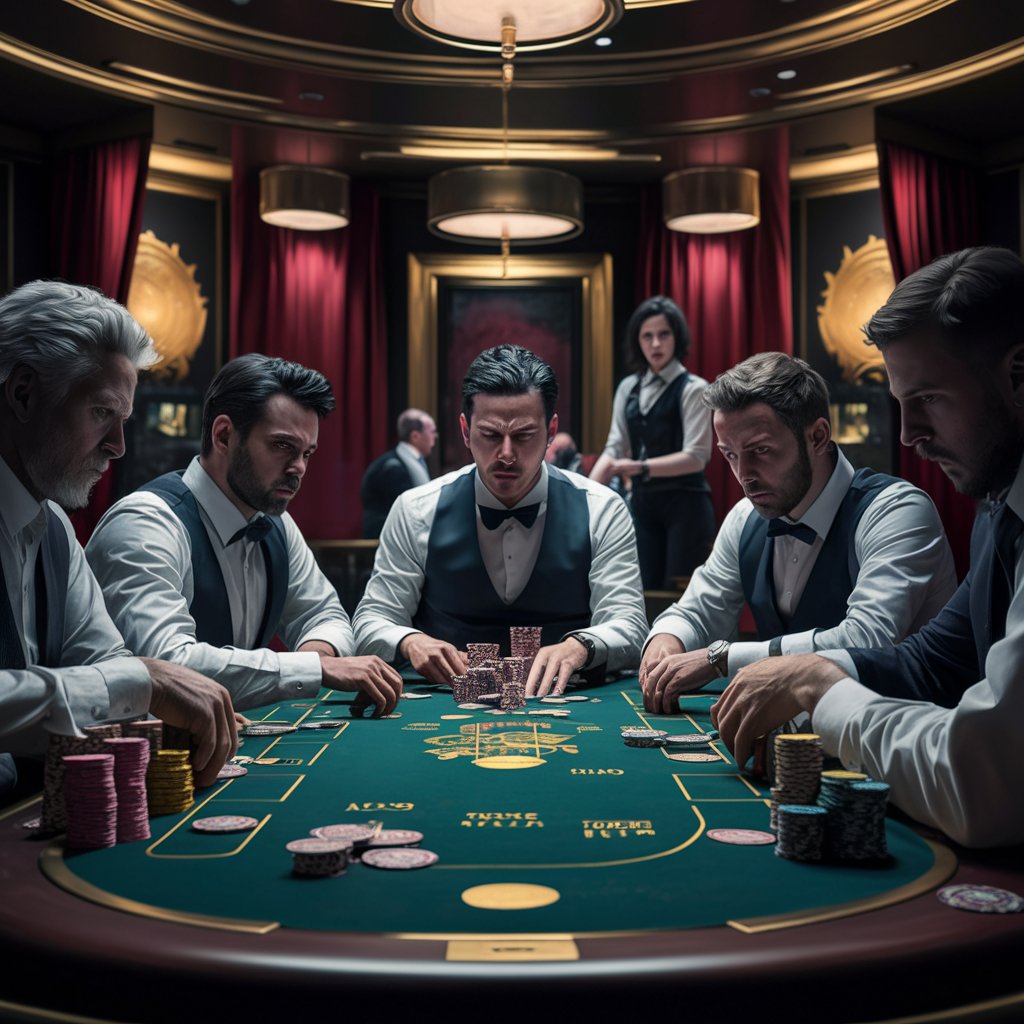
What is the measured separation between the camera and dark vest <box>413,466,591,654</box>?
3.43 meters

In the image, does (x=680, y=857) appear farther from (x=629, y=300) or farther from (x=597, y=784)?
(x=629, y=300)

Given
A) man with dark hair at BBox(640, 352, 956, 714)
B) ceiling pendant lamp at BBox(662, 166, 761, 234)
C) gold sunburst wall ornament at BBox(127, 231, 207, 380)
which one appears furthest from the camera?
gold sunburst wall ornament at BBox(127, 231, 207, 380)

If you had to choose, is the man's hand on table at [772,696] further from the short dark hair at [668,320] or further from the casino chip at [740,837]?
the short dark hair at [668,320]

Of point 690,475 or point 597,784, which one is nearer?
point 597,784

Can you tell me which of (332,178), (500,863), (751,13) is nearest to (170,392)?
(332,178)

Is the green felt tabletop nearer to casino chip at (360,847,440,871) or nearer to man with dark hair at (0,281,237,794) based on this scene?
casino chip at (360,847,440,871)

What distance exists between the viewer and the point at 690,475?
6117 millimetres

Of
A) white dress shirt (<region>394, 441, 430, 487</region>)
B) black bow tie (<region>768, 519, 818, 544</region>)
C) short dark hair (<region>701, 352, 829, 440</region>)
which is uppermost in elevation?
white dress shirt (<region>394, 441, 430, 487</region>)

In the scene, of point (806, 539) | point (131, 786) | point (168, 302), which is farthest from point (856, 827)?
point (168, 302)

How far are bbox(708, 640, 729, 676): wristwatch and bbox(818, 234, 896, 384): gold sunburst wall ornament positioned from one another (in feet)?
19.3

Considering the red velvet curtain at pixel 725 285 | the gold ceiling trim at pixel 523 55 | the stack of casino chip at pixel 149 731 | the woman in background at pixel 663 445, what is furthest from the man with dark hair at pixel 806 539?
the red velvet curtain at pixel 725 285

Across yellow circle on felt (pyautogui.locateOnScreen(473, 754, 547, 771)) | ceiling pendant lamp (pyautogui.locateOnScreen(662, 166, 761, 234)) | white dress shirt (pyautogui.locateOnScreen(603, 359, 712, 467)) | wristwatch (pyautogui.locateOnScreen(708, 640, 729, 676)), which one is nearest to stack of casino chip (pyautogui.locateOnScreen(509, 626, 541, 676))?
wristwatch (pyautogui.locateOnScreen(708, 640, 729, 676))

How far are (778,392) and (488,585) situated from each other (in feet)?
3.49

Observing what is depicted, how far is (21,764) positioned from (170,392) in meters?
6.60
